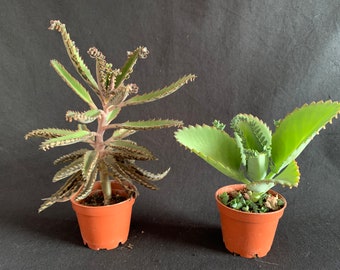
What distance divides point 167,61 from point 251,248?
856 millimetres

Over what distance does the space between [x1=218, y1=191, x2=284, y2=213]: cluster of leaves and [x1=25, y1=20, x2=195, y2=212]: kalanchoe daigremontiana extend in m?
0.24

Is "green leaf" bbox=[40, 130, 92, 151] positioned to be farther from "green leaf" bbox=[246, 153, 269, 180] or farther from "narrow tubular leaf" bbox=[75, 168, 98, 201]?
"green leaf" bbox=[246, 153, 269, 180]

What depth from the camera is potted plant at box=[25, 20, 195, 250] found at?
3.72 feet

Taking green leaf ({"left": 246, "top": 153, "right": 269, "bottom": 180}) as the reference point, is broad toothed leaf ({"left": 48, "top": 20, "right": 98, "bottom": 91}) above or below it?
above

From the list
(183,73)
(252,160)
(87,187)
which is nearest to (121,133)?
(87,187)

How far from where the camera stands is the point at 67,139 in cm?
108

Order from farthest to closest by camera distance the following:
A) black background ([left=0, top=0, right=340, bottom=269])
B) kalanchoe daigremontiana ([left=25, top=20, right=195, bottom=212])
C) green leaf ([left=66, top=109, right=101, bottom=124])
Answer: black background ([left=0, top=0, right=340, bottom=269])
kalanchoe daigremontiana ([left=25, top=20, right=195, bottom=212])
green leaf ([left=66, top=109, right=101, bottom=124])

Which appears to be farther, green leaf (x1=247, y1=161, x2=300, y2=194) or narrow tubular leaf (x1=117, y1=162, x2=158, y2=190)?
narrow tubular leaf (x1=117, y1=162, x2=158, y2=190)

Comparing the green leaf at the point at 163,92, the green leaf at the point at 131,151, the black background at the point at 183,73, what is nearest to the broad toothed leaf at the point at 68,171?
the green leaf at the point at 131,151

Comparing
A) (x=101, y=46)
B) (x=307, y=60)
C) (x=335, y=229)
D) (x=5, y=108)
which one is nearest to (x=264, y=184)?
(x=335, y=229)

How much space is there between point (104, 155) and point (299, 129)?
58cm

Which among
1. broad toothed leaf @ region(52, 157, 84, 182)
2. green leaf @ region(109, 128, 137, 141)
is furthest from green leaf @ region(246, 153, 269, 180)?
broad toothed leaf @ region(52, 157, 84, 182)

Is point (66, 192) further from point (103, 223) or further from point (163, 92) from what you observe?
point (163, 92)

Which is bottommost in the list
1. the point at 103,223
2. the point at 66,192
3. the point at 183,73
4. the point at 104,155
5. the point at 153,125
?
the point at 103,223
